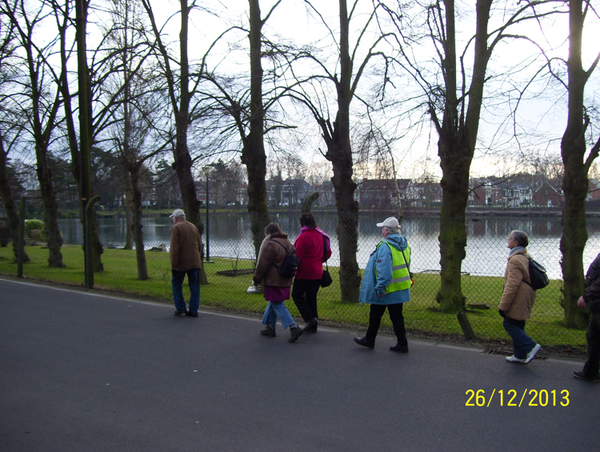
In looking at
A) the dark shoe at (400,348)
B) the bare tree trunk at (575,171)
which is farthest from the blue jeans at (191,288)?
the bare tree trunk at (575,171)

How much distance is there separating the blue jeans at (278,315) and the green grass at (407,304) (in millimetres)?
1266

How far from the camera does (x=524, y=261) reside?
577 cm

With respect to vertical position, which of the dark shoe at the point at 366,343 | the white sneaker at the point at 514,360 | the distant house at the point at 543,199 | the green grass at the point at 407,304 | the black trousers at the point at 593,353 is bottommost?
the green grass at the point at 407,304

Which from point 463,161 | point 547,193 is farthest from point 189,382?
point 547,193

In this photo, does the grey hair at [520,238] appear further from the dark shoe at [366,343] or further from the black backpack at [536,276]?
the dark shoe at [366,343]

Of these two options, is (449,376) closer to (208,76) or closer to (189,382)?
(189,382)

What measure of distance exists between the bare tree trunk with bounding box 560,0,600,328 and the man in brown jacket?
5.91 metres

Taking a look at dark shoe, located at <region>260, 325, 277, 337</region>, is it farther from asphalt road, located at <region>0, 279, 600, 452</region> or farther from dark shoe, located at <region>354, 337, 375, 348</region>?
dark shoe, located at <region>354, 337, 375, 348</region>

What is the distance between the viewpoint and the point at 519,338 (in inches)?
228

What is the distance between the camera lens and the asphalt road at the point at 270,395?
4.03 meters

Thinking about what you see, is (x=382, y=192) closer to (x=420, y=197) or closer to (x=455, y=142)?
(x=420, y=197)

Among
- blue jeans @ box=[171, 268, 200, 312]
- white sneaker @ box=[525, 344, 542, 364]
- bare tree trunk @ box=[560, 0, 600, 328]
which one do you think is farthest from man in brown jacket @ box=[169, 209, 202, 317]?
bare tree trunk @ box=[560, 0, 600, 328]

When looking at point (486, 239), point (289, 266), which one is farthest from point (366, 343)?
point (486, 239)

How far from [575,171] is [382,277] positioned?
398 centimetres
